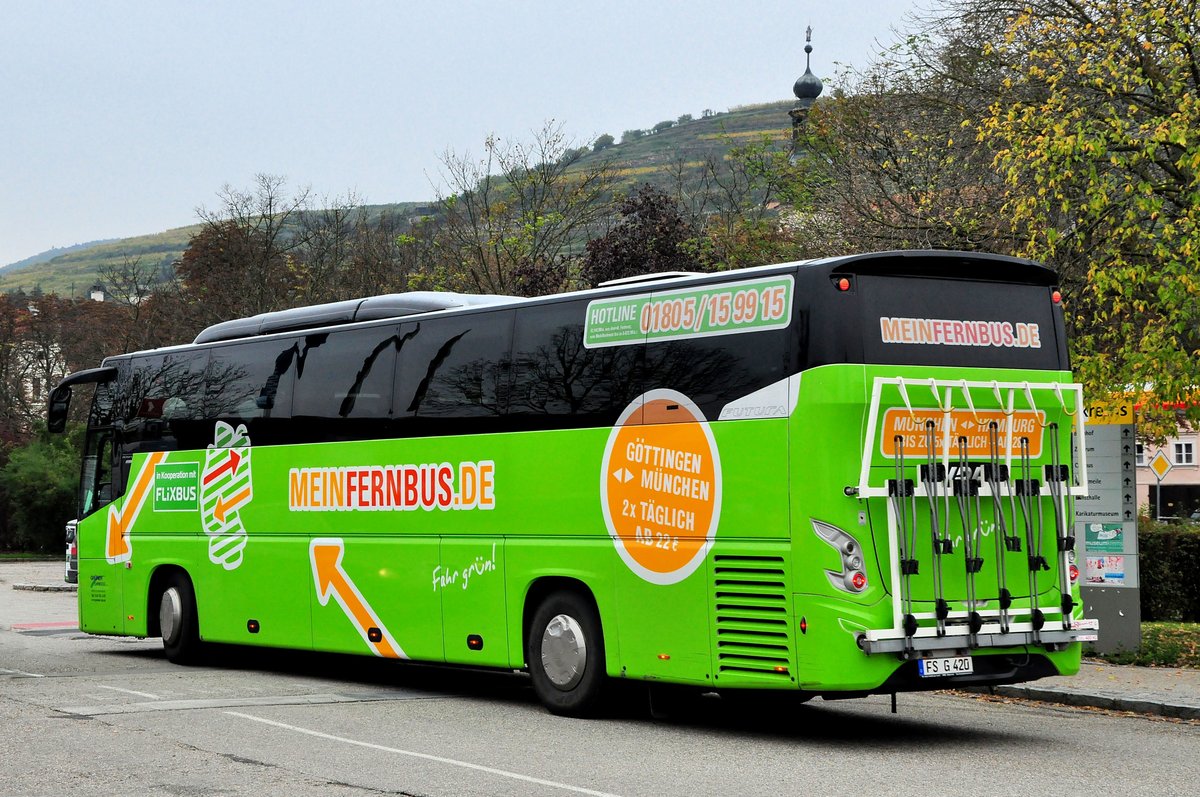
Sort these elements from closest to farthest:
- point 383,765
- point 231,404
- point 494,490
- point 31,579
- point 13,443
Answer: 1. point 383,765
2. point 494,490
3. point 231,404
4. point 31,579
5. point 13,443

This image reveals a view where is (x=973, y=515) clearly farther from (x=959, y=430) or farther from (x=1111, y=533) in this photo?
(x=1111, y=533)

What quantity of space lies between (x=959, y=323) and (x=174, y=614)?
10.3 metres

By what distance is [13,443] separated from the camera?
6581cm

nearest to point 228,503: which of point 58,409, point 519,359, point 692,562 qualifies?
point 58,409

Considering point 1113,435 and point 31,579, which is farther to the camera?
point 31,579

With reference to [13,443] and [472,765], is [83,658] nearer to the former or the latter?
[472,765]

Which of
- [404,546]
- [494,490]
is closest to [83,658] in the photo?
[404,546]

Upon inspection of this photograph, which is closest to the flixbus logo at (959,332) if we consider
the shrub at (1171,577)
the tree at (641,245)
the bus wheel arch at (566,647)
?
the bus wheel arch at (566,647)

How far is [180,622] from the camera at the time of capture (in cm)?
1753

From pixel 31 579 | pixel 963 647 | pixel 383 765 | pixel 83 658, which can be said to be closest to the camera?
pixel 383 765

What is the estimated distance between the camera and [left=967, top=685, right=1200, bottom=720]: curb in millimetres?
13250

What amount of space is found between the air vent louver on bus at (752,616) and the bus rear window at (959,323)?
68.2 inches

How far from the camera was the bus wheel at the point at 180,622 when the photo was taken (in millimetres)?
17484

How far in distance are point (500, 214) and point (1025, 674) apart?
102 ft
